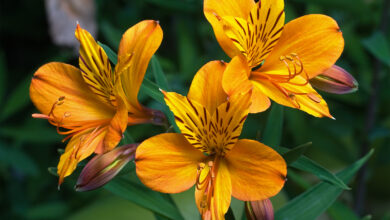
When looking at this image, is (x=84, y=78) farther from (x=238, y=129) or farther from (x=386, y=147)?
(x=386, y=147)

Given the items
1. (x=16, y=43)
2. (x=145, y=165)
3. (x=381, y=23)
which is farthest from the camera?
(x=16, y=43)

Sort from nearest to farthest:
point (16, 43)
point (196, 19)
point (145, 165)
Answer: point (145, 165), point (196, 19), point (16, 43)

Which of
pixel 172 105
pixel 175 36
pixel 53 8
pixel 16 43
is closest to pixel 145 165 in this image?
pixel 172 105

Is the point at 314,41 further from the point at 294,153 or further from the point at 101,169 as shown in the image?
the point at 101,169

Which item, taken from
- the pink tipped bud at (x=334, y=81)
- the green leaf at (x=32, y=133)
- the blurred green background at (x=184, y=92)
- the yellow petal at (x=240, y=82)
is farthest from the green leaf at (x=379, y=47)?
the green leaf at (x=32, y=133)

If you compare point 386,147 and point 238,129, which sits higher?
point 238,129

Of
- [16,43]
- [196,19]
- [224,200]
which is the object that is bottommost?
[16,43]
